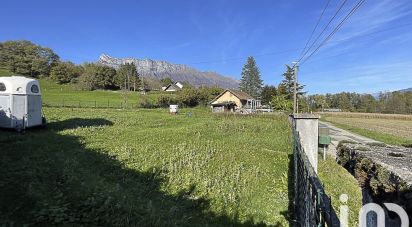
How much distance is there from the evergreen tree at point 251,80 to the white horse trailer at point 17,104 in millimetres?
108053

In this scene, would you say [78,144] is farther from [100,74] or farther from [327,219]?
[100,74]

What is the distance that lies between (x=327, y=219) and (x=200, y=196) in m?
7.02

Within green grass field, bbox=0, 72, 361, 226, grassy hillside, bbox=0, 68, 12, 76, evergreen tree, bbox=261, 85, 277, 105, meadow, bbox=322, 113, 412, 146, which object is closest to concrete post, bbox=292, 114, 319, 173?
green grass field, bbox=0, 72, 361, 226

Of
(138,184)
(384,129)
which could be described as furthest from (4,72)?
(138,184)

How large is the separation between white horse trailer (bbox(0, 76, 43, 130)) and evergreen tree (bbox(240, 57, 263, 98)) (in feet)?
355

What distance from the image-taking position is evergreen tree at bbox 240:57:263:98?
12531 cm

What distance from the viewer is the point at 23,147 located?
13781mm

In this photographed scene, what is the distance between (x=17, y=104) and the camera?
1886cm

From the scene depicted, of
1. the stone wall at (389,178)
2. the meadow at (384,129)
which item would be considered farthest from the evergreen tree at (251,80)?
the stone wall at (389,178)

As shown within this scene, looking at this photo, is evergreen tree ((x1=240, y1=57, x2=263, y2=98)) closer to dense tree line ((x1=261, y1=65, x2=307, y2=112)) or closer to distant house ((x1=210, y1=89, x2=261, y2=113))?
dense tree line ((x1=261, y1=65, x2=307, y2=112))

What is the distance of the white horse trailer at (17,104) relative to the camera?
1855cm

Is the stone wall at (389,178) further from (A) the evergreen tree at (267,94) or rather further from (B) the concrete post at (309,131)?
(A) the evergreen tree at (267,94)

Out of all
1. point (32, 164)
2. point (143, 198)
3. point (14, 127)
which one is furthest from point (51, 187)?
point (14, 127)

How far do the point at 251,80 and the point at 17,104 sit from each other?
110726 mm
